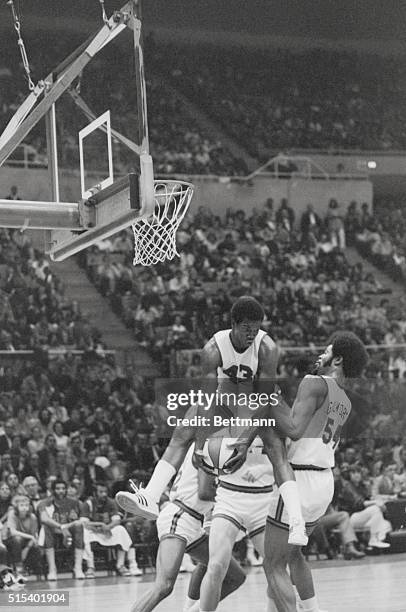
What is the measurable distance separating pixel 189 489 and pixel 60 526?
15.4ft

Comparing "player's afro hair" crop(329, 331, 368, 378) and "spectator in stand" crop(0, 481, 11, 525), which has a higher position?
"player's afro hair" crop(329, 331, 368, 378)

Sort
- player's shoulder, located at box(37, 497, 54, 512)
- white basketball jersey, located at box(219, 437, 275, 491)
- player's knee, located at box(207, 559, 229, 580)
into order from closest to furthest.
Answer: player's knee, located at box(207, 559, 229, 580) → white basketball jersey, located at box(219, 437, 275, 491) → player's shoulder, located at box(37, 497, 54, 512)

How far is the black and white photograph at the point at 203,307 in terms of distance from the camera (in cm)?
620

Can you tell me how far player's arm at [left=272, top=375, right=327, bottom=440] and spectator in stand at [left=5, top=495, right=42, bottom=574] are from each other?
5344 millimetres

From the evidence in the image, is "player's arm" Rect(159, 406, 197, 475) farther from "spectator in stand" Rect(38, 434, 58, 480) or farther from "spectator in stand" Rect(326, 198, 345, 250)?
"spectator in stand" Rect(326, 198, 345, 250)

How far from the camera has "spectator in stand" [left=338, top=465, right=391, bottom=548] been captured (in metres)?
12.6

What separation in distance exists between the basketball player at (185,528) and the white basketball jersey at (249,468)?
22 cm

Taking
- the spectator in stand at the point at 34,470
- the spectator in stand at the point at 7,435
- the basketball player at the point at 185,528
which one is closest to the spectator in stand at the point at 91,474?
the spectator in stand at the point at 34,470

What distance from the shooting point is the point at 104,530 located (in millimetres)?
11102

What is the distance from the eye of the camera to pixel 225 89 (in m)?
22.6

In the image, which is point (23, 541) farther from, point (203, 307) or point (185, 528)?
point (203, 307)

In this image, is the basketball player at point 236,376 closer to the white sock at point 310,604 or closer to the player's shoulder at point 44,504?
the white sock at point 310,604

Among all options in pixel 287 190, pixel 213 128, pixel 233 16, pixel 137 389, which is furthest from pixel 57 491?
pixel 233 16

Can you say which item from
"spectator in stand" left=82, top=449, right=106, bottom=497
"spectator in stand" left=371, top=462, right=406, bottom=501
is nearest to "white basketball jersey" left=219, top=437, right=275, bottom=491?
"spectator in stand" left=82, top=449, right=106, bottom=497
